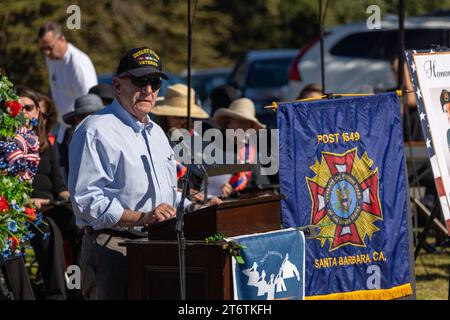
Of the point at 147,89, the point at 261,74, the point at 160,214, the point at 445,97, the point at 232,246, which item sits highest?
the point at 261,74

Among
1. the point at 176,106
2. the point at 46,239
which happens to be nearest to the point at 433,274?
the point at 176,106

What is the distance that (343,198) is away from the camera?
705 cm

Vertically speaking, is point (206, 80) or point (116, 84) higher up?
point (206, 80)

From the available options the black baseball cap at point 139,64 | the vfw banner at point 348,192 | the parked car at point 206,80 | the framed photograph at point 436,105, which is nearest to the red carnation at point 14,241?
the black baseball cap at point 139,64

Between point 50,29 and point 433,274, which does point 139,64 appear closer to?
point 433,274

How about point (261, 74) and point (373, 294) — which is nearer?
point (373, 294)

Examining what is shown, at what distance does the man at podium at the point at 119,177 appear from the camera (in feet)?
19.6

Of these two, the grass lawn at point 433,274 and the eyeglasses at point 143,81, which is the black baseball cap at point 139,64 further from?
the grass lawn at point 433,274

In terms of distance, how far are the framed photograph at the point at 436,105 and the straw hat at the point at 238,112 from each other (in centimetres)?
295

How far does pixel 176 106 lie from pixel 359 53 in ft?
27.4

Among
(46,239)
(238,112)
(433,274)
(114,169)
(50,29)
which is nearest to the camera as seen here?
(114,169)

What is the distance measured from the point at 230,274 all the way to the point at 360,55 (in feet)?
40.1
